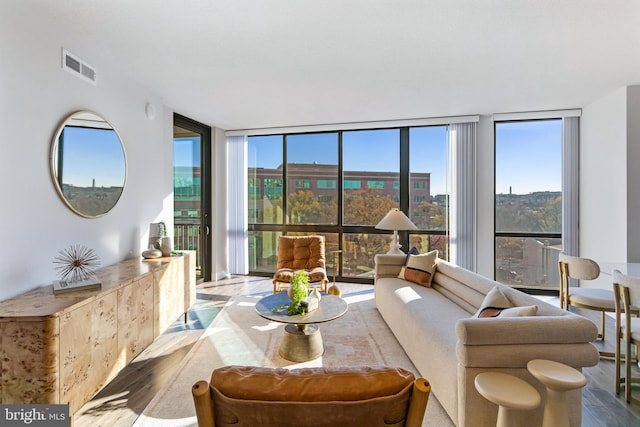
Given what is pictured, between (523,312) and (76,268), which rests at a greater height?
(76,268)

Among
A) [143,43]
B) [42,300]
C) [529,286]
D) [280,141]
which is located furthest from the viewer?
[280,141]

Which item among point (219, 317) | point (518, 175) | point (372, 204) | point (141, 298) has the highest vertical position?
point (518, 175)

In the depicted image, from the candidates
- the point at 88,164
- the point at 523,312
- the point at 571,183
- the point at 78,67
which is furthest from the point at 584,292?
A: the point at 78,67

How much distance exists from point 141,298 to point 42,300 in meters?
0.71

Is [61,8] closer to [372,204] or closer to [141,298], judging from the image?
[141,298]

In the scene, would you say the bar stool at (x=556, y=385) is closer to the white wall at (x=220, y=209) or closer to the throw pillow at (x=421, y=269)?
the throw pillow at (x=421, y=269)

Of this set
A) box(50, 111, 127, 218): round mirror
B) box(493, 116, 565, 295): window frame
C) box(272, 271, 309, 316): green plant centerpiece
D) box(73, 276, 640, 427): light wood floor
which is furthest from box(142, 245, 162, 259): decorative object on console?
box(493, 116, 565, 295): window frame

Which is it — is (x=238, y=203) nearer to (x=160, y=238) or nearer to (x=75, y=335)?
(x=160, y=238)

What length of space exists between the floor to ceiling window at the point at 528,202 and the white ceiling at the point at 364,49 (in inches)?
27.1

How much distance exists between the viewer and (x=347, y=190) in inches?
218

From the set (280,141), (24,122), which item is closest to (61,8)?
(24,122)

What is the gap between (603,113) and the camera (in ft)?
13.3

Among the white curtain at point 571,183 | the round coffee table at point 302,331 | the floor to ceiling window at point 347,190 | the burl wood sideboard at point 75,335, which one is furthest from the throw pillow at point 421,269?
the burl wood sideboard at point 75,335

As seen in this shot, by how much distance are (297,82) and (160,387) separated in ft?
10.3
